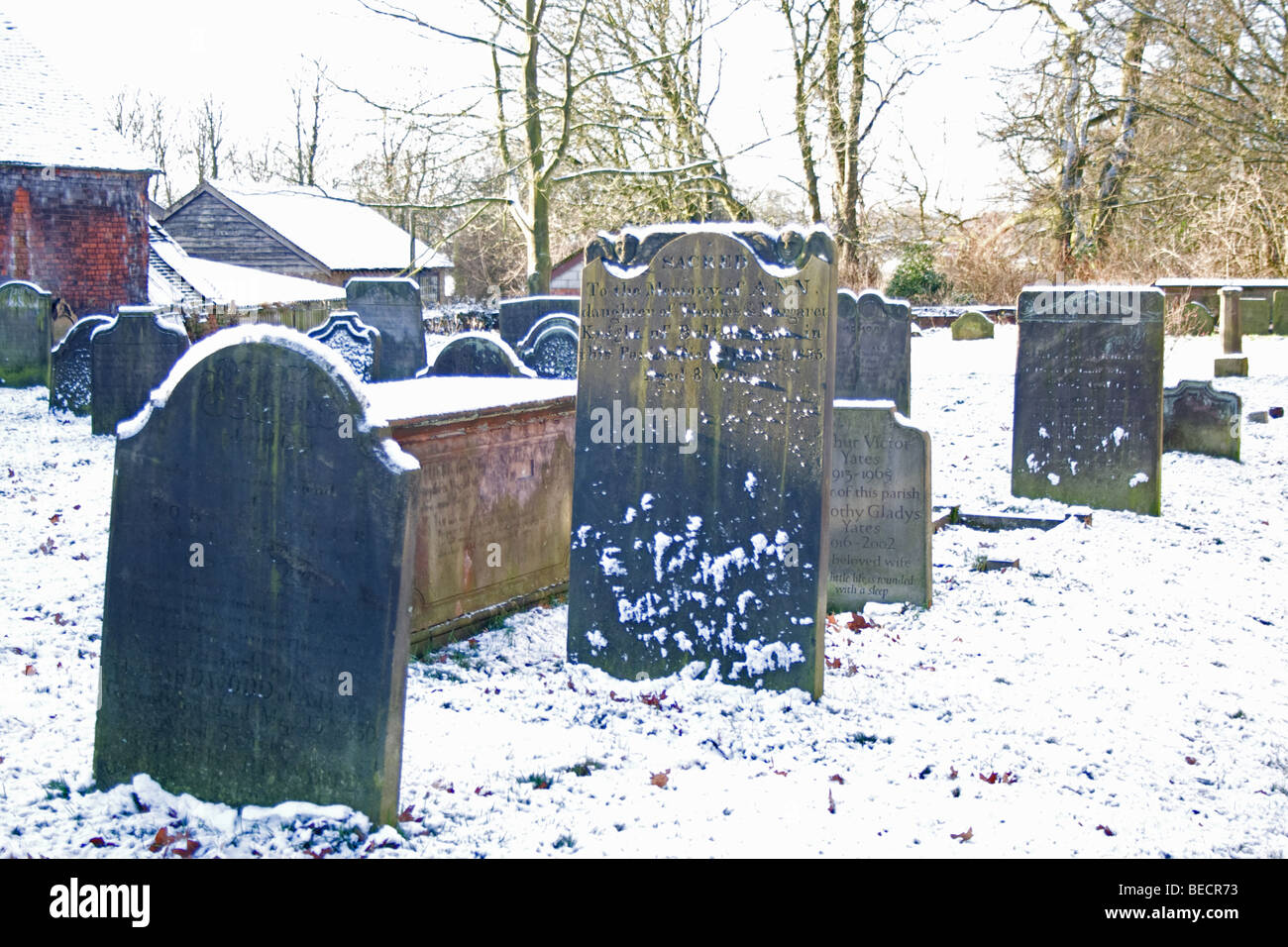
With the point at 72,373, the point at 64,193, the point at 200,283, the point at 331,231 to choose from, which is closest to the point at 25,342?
the point at 72,373

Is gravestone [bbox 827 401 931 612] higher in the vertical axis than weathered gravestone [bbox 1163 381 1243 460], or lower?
lower

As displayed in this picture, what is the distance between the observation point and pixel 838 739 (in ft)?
15.1

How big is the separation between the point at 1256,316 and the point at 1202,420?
1203 centimetres

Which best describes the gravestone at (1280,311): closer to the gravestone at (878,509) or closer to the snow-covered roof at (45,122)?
the gravestone at (878,509)

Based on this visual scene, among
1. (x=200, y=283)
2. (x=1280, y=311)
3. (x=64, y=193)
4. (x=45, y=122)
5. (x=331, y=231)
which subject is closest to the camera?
(x=1280, y=311)

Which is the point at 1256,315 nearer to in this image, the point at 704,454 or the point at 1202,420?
the point at 1202,420

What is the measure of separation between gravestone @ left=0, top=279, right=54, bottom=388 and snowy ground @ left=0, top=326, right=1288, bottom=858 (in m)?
10.4

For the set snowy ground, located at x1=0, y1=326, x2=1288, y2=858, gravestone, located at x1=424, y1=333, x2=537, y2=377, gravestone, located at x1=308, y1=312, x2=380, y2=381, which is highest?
gravestone, located at x1=308, y1=312, x2=380, y2=381

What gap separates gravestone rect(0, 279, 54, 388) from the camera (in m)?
16.5

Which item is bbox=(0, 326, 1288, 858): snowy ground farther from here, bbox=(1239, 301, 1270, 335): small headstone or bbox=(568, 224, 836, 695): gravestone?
bbox=(1239, 301, 1270, 335): small headstone

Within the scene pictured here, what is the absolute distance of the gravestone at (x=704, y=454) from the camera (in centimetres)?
502

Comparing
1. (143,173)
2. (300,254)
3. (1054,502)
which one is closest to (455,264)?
(300,254)

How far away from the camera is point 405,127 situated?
1611 cm

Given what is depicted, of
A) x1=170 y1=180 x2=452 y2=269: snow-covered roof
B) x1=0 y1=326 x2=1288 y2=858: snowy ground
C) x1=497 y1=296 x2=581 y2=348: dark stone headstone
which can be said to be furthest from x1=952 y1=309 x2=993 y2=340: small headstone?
x1=170 y1=180 x2=452 y2=269: snow-covered roof
